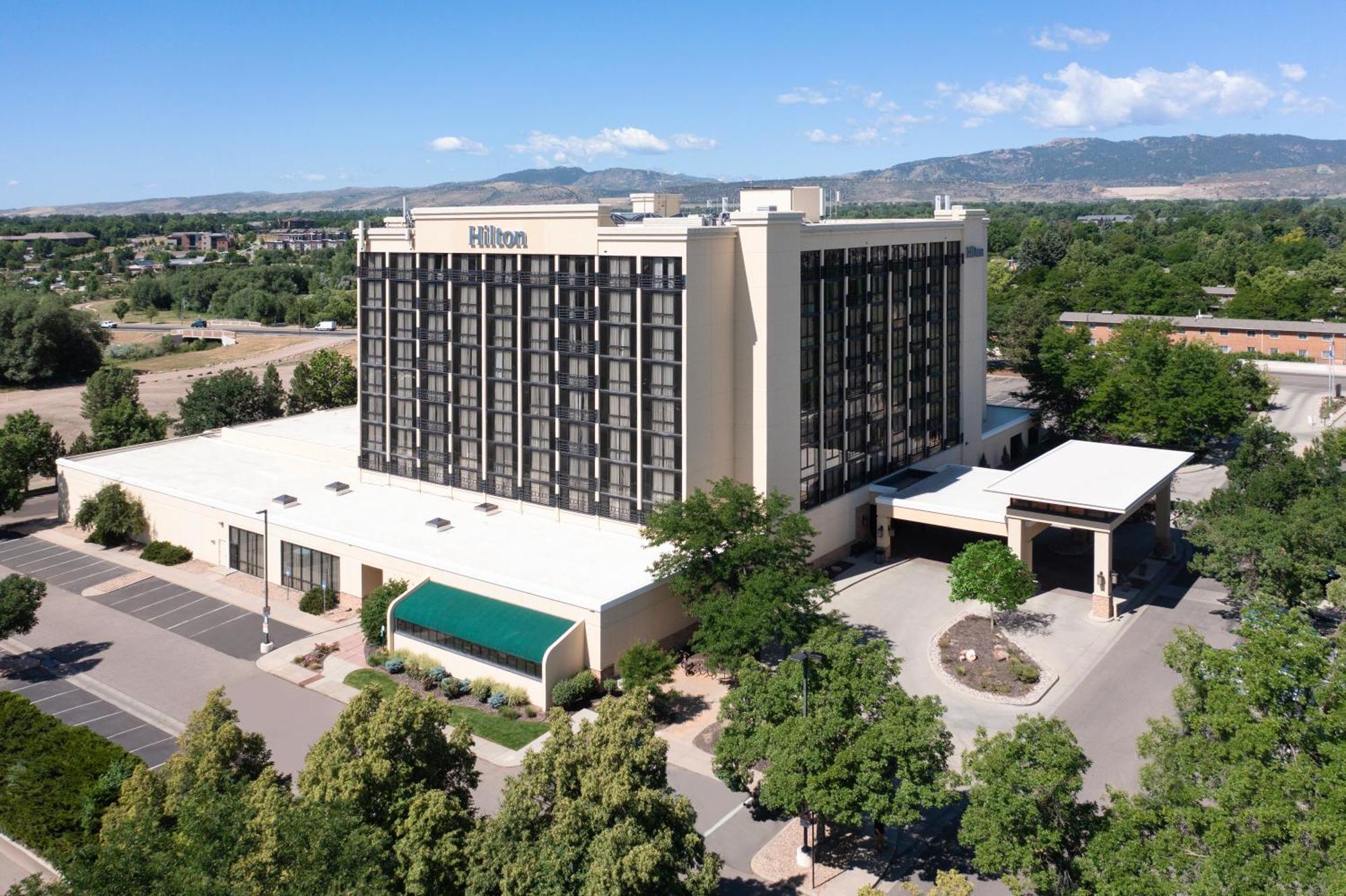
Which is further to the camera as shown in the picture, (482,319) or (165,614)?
(482,319)

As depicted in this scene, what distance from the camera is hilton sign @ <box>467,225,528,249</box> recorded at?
2282 inches

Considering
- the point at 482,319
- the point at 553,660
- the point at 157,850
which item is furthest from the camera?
the point at 482,319

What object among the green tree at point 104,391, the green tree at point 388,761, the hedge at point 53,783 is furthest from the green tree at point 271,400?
the green tree at point 388,761

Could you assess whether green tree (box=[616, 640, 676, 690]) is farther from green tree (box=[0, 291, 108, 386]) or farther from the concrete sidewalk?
green tree (box=[0, 291, 108, 386])

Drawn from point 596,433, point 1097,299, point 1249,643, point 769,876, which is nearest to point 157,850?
point 769,876

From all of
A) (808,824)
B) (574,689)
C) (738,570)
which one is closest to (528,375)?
(738,570)

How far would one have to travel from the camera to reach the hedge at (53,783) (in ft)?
106

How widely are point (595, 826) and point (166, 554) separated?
47.5 metres

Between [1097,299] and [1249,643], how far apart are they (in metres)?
126

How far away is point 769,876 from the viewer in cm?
3195

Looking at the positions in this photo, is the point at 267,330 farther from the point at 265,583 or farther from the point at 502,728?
the point at 502,728

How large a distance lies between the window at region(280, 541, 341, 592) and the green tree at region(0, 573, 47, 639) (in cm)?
1194

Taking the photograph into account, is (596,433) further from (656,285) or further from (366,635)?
(366,635)

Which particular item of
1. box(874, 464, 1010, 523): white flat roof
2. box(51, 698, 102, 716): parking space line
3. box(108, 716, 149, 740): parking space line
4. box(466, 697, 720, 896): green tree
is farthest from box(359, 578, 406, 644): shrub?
box(874, 464, 1010, 523): white flat roof
